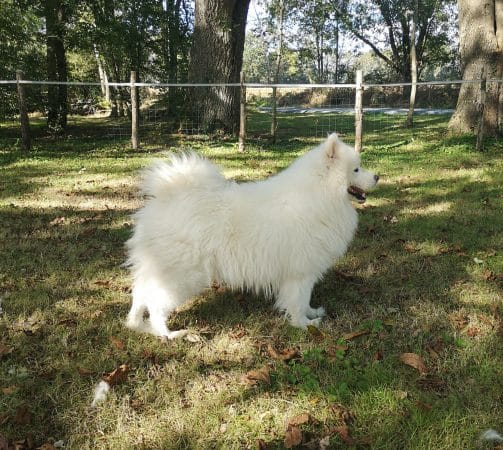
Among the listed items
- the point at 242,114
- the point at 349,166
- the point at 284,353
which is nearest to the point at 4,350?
the point at 284,353

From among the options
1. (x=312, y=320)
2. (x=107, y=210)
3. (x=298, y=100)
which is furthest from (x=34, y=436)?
(x=298, y=100)

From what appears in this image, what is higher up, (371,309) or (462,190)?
(462,190)

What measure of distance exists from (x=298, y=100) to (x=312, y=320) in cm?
3706

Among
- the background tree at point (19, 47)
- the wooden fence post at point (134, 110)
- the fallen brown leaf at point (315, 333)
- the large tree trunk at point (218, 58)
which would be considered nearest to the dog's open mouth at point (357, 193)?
the fallen brown leaf at point (315, 333)

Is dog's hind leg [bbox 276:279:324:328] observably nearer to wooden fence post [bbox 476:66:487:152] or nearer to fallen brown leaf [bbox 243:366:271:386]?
fallen brown leaf [bbox 243:366:271:386]

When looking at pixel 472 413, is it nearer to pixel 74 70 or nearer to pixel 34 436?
pixel 34 436

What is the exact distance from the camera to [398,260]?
15.6 feet

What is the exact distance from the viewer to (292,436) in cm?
229

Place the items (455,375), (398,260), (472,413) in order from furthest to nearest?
(398,260) < (455,375) < (472,413)

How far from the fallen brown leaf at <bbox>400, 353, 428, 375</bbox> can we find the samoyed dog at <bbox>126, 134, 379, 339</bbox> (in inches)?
31.0

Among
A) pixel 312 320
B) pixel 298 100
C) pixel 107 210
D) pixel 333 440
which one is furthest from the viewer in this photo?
pixel 298 100

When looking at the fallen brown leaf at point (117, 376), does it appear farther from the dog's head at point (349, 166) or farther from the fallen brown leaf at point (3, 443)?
the dog's head at point (349, 166)

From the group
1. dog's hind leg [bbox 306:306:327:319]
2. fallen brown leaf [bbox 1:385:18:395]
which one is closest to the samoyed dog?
dog's hind leg [bbox 306:306:327:319]

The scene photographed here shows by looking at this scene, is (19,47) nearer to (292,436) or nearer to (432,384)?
(292,436)
